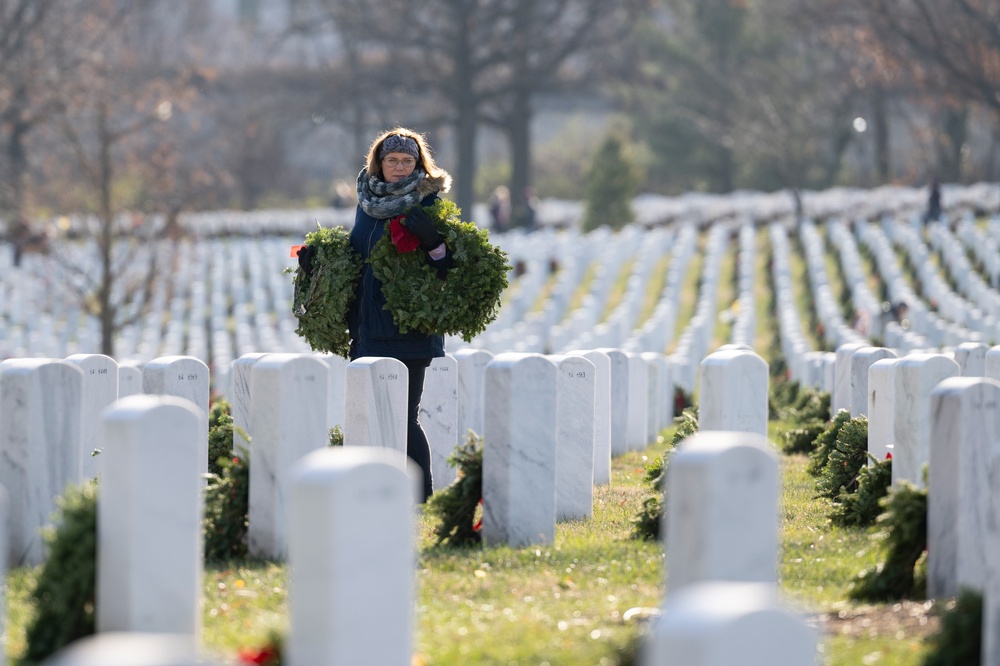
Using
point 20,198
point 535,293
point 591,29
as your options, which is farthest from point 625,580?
point 591,29

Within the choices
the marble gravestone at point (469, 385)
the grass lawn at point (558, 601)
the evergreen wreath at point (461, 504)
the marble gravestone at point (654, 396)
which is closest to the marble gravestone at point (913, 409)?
the grass lawn at point (558, 601)

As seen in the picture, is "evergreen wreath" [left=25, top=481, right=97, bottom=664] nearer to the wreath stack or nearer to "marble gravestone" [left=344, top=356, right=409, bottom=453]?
"marble gravestone" [left=344, top=356, right=409, bottom=453]

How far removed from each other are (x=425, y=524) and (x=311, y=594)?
3.36m

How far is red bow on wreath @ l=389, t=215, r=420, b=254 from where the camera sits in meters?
7.52

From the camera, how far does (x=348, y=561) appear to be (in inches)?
154

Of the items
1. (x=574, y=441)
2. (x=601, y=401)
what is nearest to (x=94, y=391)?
(x=574, y=441)

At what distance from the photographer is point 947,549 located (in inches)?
211

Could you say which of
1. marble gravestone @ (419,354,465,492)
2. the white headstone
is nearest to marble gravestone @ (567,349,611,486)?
marble gravestone @ (419,354,465,492)

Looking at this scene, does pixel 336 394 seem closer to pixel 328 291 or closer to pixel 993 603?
pixel 328 291

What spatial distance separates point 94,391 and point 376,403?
1.81 meters

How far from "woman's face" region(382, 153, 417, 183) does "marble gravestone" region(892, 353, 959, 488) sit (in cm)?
252

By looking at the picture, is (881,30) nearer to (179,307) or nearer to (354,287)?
(179,307)

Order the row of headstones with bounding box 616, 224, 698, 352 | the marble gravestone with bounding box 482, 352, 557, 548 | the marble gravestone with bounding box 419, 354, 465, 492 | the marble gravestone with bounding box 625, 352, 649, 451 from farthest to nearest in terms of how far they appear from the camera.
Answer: the row of headstones with bounding box 616, 224, 698, 352 < the marble gravestone with bounding box 625, 352, 649, 451 < the marble gravestone with bounding box 419, 354, 465, 492 < the marble gravestone with bounding box 482, 352, 557, 548

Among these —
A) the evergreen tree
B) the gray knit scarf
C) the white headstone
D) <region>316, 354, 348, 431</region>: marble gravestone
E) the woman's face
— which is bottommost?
the white headstone
